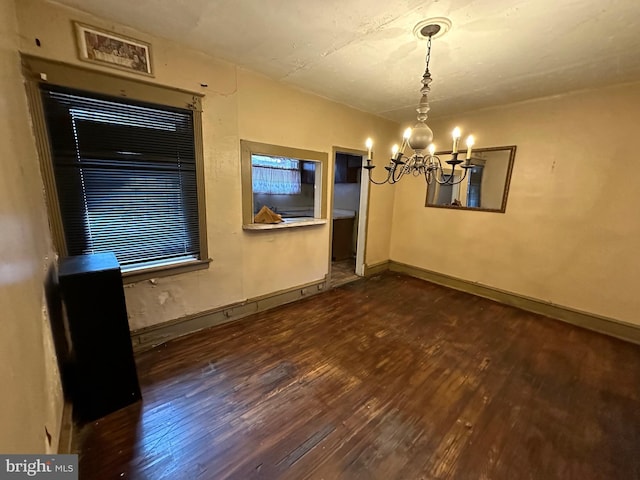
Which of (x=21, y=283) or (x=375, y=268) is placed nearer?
(x=21, y=283)

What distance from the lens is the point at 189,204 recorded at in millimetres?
2346

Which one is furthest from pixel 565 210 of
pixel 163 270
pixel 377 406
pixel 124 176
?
pixel 124 176

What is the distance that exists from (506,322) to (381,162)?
270cm

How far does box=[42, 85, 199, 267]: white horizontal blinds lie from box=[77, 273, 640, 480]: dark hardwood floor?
0.99m

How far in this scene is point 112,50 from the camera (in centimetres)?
181

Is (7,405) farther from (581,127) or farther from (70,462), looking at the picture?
(581,127)

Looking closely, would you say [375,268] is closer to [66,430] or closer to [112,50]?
[66,430]

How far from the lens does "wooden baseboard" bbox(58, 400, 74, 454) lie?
4.29 ft

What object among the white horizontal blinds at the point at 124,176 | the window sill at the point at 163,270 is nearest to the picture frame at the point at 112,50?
the white horizontal blinds at the point at 124,176

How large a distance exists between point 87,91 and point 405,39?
2270mm

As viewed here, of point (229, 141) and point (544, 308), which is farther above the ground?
point (229, 141)

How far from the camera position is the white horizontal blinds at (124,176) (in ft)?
5.82

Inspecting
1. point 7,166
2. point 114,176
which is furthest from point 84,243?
point 7,166

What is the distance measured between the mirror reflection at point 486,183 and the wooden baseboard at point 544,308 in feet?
3.67
